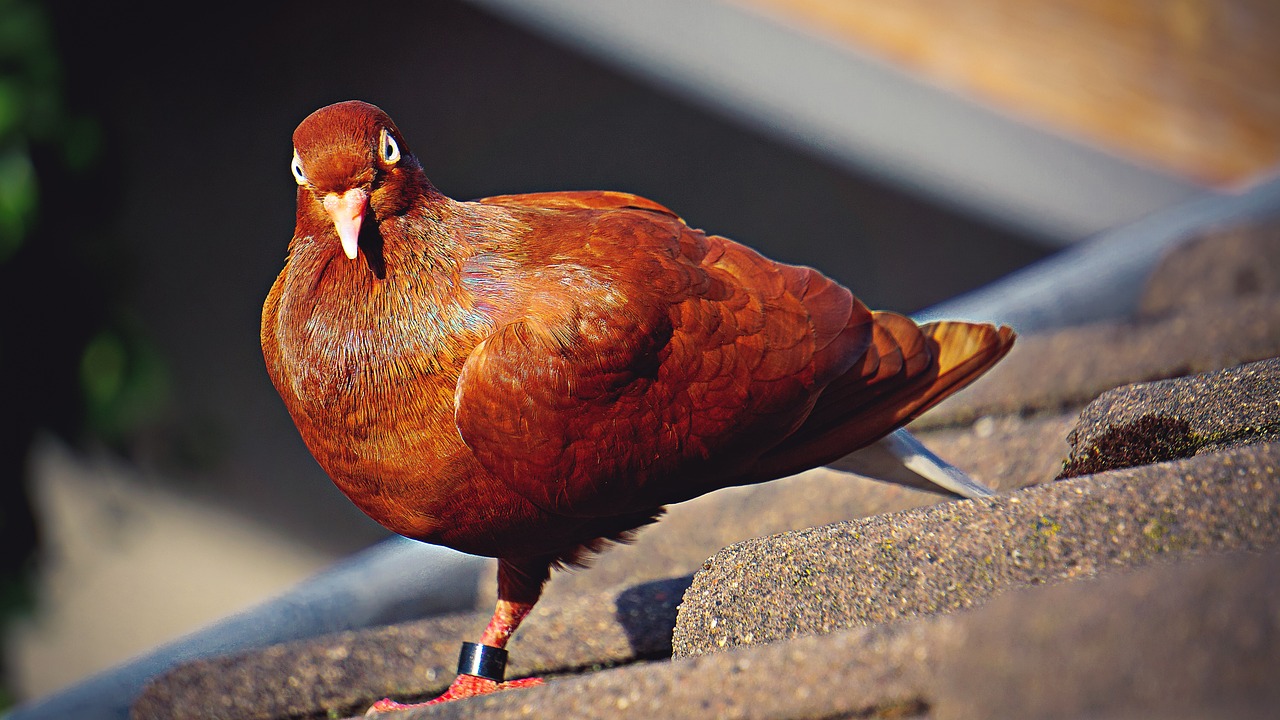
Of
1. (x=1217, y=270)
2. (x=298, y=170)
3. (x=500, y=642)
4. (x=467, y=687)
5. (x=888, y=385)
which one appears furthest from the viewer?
(x=1217, y=270)

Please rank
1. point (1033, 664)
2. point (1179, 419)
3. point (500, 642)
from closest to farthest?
point (1033, 664) < point (1179, 419) < point (500, 642)

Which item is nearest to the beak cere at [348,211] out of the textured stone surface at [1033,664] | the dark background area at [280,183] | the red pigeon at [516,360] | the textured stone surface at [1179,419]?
the red pigeon at [516,360]

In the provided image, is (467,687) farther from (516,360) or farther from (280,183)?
(280,183)

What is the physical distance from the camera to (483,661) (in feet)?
6.34

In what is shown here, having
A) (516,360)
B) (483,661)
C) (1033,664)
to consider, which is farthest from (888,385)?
(1033,664)

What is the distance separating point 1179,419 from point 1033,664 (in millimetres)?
918

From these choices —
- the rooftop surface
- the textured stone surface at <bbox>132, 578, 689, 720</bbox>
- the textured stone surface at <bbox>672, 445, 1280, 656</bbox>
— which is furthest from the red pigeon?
the textured stone surface at <bbox>672, 445, 1280, 656</bbox>

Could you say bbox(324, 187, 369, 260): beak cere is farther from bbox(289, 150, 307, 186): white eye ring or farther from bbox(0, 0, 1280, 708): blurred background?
bbox(0, 0, 1280, 708): blurred background

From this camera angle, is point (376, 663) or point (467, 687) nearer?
point (467, 687)

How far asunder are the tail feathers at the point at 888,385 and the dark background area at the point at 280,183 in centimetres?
354

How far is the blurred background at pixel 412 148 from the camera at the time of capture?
3.90 m

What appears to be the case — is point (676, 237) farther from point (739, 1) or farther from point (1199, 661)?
point (739, 1)

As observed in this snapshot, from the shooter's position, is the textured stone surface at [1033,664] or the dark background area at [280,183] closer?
the textured stone surface at [1033,664]

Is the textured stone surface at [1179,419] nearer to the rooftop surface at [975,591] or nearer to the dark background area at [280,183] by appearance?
the rooftop surface at [975,591]
